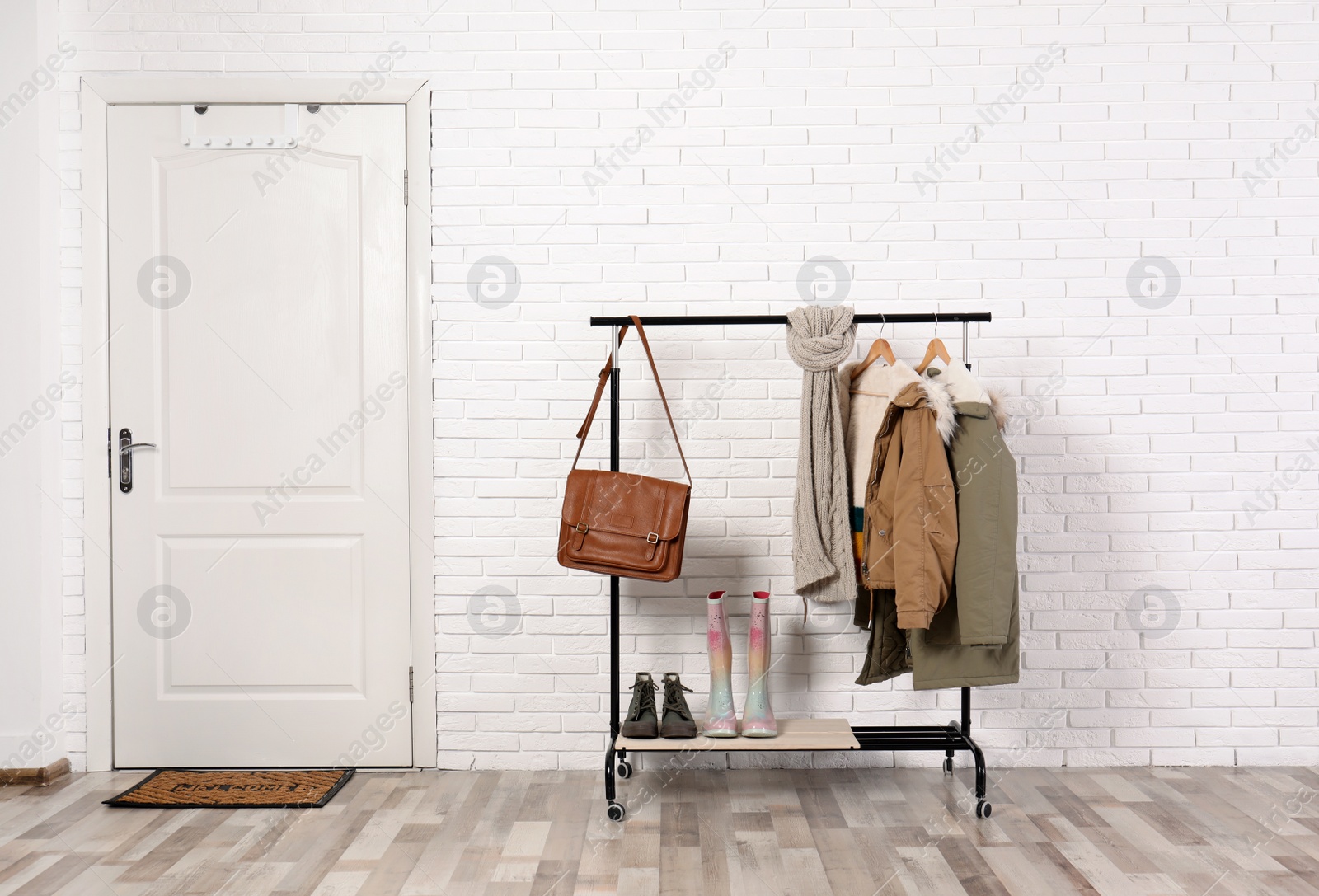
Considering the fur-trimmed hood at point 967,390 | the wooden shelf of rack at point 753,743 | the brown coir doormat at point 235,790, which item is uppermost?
the fur-trimmed hood at point 967,390

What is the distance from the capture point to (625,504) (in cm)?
236

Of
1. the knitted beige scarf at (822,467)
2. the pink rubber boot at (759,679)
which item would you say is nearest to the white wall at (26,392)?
the pink rubber boot at (759,679)

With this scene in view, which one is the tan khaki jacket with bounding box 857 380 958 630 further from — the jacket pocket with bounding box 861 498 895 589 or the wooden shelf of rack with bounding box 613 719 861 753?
the wooden shelf of rack with bounding box 613 719 861 753

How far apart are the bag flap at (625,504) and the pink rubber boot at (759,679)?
0.39 meters

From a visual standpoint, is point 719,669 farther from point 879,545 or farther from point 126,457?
point 126,457

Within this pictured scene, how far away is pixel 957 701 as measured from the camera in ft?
9.12

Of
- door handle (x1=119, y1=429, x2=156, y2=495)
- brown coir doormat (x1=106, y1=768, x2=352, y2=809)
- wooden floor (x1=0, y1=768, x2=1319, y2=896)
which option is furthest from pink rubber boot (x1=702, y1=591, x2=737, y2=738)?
door handle (x1=119, y1=429, x2=156, y2=495)

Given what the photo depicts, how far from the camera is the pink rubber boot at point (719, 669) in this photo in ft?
8.04

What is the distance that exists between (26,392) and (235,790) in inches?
56.2

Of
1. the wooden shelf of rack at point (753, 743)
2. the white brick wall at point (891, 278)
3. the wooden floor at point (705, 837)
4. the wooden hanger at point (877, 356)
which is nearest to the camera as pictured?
the wooden floor at point (705, 837)

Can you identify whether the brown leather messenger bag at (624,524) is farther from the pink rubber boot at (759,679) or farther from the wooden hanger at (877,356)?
the wooden hanger at (877,356)


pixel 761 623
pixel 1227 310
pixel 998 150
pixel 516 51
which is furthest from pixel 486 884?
pixel 1227 310

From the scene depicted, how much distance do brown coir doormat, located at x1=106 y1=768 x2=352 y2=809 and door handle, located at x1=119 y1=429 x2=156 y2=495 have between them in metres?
0.92

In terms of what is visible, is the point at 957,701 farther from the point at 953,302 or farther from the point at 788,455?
the point at 953,302
